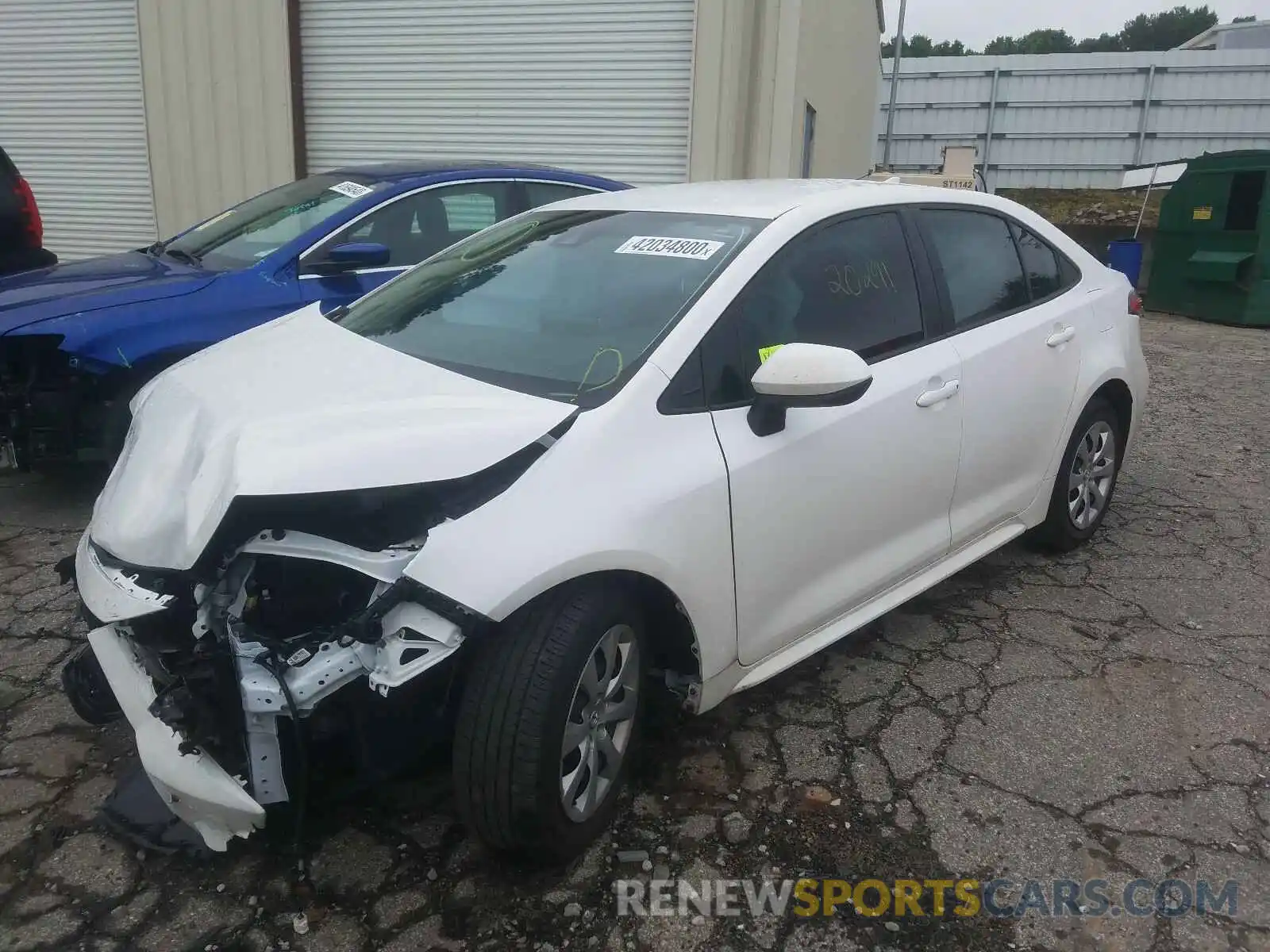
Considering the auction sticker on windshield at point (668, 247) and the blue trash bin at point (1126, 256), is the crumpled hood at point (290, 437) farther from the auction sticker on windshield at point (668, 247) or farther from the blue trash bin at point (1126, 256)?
the blue trash bin at point (1126, 256)

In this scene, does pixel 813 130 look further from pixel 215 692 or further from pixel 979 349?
pixel 215 692

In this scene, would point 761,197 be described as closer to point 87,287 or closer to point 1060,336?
point 1060,336

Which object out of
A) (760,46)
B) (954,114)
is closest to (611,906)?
(760,46)

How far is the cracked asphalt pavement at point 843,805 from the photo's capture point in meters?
2.15

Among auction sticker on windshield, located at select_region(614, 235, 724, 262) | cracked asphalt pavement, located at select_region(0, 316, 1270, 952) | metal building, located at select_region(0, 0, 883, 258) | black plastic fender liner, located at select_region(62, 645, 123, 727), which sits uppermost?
metal building, located at select_region(0, 0, 883, 258)

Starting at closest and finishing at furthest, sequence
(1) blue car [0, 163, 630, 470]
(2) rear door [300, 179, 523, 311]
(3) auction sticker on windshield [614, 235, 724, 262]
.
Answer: (3) auction sticker on windshield [614, 235, 724, 262]
(1) blue car [0, 163, 630, 470]
(2) rear door [300, 179, 523, 311]

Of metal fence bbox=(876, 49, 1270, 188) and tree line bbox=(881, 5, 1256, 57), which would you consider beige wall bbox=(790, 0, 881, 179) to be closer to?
metal fence bbox=(876, 49, 1270, 188)

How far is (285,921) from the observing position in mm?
2150

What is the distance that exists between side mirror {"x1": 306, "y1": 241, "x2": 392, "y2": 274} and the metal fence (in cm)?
1709

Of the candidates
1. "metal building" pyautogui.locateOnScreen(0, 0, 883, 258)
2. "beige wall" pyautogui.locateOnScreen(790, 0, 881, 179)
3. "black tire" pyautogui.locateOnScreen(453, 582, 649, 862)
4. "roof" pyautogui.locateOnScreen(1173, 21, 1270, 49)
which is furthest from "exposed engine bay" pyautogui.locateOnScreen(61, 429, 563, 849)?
"roof" pyautogui.locateOnScreen(1173, 21, 1270, 49)

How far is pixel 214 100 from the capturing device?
32.6ft

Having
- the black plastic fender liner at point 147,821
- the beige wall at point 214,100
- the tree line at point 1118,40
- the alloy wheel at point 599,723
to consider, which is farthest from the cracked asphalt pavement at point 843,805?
the tree line at point 1118,40

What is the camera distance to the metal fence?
707 inches

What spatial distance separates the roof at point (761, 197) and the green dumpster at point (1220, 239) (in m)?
8.80
